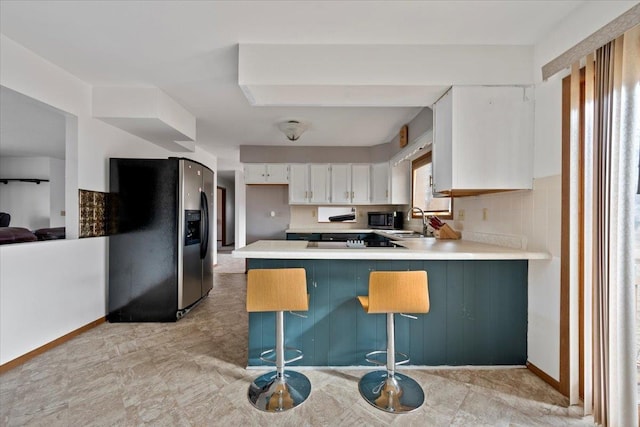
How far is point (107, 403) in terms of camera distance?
5.78ft

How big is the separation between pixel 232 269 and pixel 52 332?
11.5 ft

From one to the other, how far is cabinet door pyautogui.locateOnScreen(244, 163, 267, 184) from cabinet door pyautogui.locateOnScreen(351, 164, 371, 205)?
1.60 meters

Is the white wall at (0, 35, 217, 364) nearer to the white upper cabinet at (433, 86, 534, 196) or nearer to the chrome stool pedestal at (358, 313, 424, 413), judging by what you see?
the chrome stool pedestal at (358, 313, 424, 413)

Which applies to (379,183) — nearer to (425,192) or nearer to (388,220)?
(388,220)

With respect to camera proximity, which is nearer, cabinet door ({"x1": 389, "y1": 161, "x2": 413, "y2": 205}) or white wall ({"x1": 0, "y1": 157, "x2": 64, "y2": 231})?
cabinet door ({"x1": 389, "y1": 161, "x2": 413, "y2": 205})

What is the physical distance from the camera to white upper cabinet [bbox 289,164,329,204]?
5.16m

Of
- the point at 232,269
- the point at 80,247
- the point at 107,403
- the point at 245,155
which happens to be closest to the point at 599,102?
the point at 107,403

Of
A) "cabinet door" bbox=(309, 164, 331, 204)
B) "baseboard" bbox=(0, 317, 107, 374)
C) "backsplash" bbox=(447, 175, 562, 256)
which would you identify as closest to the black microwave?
"cabinet door" bbox=(309, 164, 331, 204)

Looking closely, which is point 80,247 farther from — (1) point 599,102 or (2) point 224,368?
(1) point 599,102

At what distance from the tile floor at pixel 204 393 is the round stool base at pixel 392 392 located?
44 millimetres

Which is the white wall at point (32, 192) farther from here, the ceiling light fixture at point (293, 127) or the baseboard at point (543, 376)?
the baseboard at point (543, 376)

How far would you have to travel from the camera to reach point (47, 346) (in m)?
2.46

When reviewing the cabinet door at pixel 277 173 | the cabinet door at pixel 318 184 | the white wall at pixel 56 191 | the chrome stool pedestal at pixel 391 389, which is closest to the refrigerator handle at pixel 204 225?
the cabinet door at pixel 277 173

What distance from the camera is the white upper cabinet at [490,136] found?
6.89 feet
